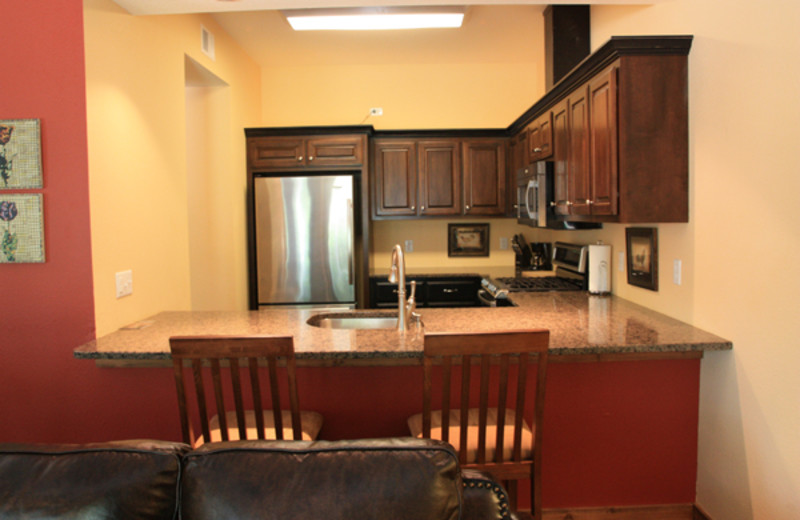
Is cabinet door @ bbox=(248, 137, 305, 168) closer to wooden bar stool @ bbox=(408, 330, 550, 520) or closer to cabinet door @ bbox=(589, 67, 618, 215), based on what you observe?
cabinet door @ bbox=(589, 67, 618, 215)

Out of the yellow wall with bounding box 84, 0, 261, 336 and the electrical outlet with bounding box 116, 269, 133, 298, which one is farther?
the electrical outlet with bounding box 116, 269, 133, 298

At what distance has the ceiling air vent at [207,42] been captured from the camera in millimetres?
3488

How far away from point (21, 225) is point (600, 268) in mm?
3002

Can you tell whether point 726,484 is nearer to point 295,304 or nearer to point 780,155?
point 780,155

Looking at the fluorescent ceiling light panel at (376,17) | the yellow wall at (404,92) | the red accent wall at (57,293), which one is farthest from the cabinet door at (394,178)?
the red accent wall at (57,293)

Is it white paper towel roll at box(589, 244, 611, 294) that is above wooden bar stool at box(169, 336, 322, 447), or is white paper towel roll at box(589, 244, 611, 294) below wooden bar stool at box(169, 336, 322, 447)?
above

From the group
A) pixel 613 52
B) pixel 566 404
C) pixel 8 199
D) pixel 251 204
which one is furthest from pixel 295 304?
pixel 613 52

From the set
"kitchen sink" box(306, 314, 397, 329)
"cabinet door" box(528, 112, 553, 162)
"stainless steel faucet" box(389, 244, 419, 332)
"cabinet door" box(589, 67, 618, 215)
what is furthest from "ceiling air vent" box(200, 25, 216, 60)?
"cabinet door" box(589, 67, 618, 215)

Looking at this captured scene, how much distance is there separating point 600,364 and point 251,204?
10.1ft

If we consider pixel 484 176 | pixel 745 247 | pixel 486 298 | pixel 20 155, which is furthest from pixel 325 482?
pixel 484 176

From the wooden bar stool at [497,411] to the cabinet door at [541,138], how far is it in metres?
2.03

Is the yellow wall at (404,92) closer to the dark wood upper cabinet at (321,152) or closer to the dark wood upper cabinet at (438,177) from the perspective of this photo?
the dark wood upper cabinet at (438,177)

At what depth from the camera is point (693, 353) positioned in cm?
225

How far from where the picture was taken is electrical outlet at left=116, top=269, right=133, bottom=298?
2498mm
